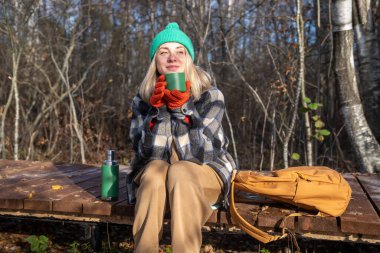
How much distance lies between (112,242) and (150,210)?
148 centimetres

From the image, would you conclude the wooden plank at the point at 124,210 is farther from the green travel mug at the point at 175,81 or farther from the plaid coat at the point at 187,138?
the green travel mug at the point at 175,81

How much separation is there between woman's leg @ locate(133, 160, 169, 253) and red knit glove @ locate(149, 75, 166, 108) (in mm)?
399

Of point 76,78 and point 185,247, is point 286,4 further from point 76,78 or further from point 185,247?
point 185,247

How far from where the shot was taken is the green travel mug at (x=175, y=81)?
2484 mm

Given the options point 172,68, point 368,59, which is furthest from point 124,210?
point 368,59

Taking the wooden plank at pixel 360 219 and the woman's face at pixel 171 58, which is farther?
the woman's face at pixel 171 58

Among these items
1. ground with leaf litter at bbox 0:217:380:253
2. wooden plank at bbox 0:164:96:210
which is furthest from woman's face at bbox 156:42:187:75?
ground with leaf litter at bbox 0:217:380:253

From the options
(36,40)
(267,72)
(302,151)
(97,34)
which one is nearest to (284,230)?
(302,151)

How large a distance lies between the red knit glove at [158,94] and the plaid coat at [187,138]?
2.3 inches

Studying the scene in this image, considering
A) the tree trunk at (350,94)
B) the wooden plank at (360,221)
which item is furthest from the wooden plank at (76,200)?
the tree trunk at (350,94)

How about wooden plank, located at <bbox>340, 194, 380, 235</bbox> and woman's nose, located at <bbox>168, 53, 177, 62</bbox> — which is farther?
woman's nose, located at <bbox>168, 53, 177, 62</bbox>

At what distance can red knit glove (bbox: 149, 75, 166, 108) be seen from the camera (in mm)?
2521

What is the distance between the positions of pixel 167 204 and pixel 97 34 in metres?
5.63

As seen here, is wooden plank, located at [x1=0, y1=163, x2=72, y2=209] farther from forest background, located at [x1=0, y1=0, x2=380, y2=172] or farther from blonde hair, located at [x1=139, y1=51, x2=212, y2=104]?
forest background, located at [x1=0, y1=0, x2=380, y2=172]
